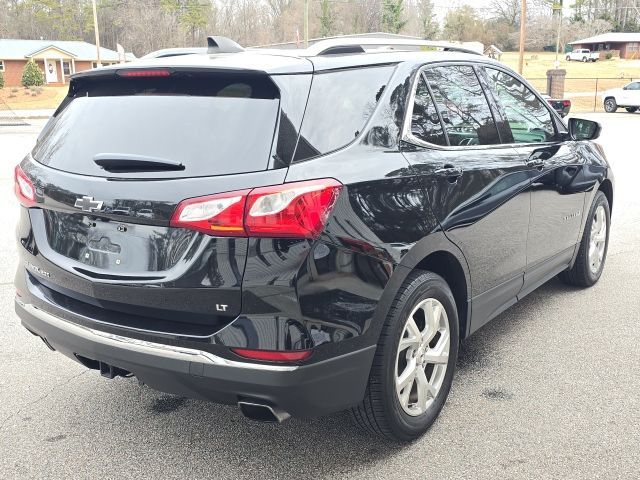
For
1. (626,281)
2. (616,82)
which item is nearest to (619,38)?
(616,82)

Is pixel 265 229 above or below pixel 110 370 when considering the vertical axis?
above

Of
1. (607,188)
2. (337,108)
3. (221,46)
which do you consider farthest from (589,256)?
(221,46)

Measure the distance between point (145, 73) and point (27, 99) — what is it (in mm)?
46909

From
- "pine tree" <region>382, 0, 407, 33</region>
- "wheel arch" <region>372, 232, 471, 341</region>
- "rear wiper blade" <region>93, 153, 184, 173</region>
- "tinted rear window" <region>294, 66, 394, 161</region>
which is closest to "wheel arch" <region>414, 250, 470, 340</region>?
"wheel arch" <region>372, 232, 471, 341</region>

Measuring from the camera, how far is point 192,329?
8.17 feet

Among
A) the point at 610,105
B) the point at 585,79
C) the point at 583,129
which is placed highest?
the point at 583,129

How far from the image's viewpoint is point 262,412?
2.51 m

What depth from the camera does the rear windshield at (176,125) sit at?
251cm

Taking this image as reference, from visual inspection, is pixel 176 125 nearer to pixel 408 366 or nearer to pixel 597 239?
pixel 408 366

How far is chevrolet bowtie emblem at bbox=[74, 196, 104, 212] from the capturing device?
8.55 ft

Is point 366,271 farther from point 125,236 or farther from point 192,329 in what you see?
point 125,236

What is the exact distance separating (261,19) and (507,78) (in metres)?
100

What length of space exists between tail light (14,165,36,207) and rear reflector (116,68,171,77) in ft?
2.17

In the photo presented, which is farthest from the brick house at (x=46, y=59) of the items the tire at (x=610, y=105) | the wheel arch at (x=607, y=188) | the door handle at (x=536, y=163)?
the door handle at (x=536, y=163)
